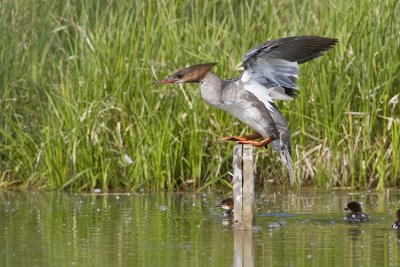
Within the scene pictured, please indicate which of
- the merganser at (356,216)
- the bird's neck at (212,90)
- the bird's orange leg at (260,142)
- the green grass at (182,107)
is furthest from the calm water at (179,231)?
the bird's neck at (212,90)

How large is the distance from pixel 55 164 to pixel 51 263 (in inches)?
177

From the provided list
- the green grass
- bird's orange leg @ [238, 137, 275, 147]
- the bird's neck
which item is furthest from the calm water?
the bird's neck

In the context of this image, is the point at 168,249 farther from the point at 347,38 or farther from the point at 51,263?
the point at 347,38

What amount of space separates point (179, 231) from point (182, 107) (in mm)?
3093

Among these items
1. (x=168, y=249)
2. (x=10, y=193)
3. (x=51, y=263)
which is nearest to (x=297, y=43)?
(x=168, y=249)

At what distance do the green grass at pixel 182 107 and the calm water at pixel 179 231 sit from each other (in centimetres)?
35

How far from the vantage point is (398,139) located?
11438 mm

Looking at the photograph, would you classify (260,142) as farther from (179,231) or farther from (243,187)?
(179,231)

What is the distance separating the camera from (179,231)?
9.15m

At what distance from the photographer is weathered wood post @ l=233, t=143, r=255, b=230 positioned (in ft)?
30.0

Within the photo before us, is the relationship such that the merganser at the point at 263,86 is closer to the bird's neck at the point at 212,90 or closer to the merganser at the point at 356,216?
the bird's neck at the point at 212,90

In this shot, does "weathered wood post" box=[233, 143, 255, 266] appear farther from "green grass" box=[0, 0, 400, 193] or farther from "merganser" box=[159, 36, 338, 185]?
"green grass" box=[0, 0, 400, 193]

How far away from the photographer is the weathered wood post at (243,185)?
9.16 meters

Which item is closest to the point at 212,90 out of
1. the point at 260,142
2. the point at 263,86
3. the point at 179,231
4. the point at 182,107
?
the point at 263,86
